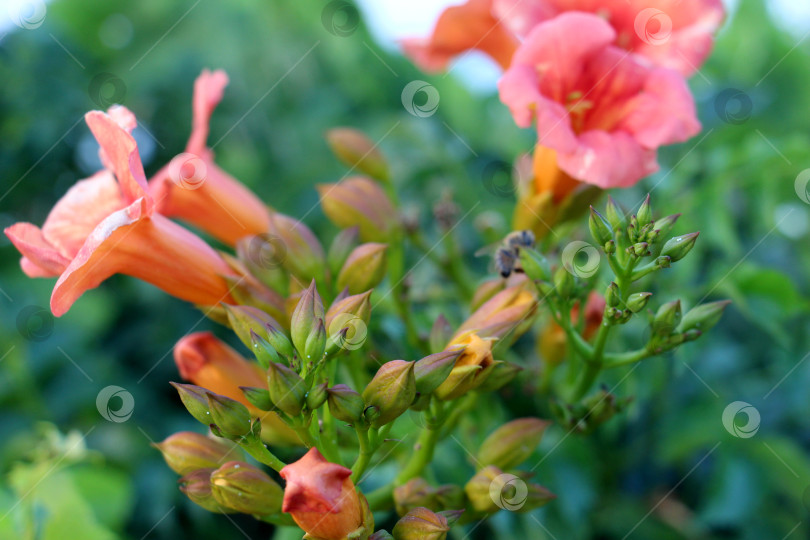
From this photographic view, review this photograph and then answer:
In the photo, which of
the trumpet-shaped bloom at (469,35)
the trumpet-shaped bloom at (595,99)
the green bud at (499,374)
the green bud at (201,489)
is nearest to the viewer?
the green bud at (201,489)

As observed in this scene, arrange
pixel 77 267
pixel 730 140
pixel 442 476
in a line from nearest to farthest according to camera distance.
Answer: pixel 77 267
pixel 442 476
pixel 730 140

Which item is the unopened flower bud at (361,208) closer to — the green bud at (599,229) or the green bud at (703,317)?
the green bud at (599,229)

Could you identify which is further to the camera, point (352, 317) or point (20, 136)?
point (20, 136)

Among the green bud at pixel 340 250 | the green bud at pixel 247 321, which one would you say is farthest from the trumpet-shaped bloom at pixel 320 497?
the green bud at pixel 340 250

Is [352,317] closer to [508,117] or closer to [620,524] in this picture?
[620,524]

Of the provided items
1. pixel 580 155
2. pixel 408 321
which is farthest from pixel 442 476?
pixel 580 155

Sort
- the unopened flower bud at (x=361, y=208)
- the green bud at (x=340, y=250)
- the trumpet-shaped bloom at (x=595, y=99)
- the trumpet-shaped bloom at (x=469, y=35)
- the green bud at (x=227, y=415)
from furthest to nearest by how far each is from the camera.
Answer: the trumpet-shaped bloom at (x=469, y=35)
the unopened flower bud at (x=361, y=208)
the green bud at (x=340, y=250)
the trumpet-shaped bloom at (x=595, y=99)
the green bud at (x=227, y=415)

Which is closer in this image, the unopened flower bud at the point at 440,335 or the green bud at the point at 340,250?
the unopened flower bud at the point at 440,335

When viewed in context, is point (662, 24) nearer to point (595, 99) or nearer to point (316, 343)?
point (595, 99)
